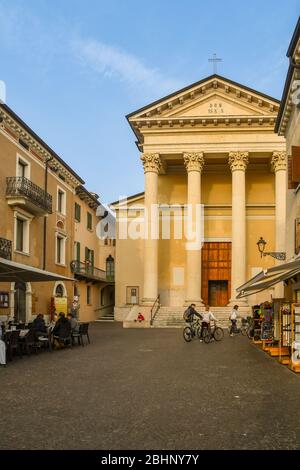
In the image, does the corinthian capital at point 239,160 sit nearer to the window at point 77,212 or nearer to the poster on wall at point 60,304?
the window at point 77,212

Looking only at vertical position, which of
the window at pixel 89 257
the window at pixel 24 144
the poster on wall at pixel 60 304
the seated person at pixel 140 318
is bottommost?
the seated person at pixel 140 318

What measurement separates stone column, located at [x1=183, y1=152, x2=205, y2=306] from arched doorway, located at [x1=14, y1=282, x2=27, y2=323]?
11.0 meters

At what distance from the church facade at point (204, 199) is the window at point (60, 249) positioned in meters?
5.43

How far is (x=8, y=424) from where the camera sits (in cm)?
677

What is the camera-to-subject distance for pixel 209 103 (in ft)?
119

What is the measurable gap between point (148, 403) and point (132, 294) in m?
31.7

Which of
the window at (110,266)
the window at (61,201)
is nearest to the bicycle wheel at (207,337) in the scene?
the window at (61,201)

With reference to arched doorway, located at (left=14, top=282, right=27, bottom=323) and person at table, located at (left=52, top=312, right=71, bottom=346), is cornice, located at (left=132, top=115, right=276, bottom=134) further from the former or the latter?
person at table, located at (left=52, top=312, right=71, bottom=346)

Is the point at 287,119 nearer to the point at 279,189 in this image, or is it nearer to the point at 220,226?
the point at 279,189

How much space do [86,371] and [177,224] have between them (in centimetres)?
2743

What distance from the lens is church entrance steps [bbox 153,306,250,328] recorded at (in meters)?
32.1

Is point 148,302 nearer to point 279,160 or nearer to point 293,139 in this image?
point 279,160

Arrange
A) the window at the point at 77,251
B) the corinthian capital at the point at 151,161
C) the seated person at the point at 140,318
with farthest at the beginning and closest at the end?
the window at the point at 77,251 → the corinthian capital at the point at 151,161 → the seated person at the point at 140,318

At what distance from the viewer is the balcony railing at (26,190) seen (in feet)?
85.7
